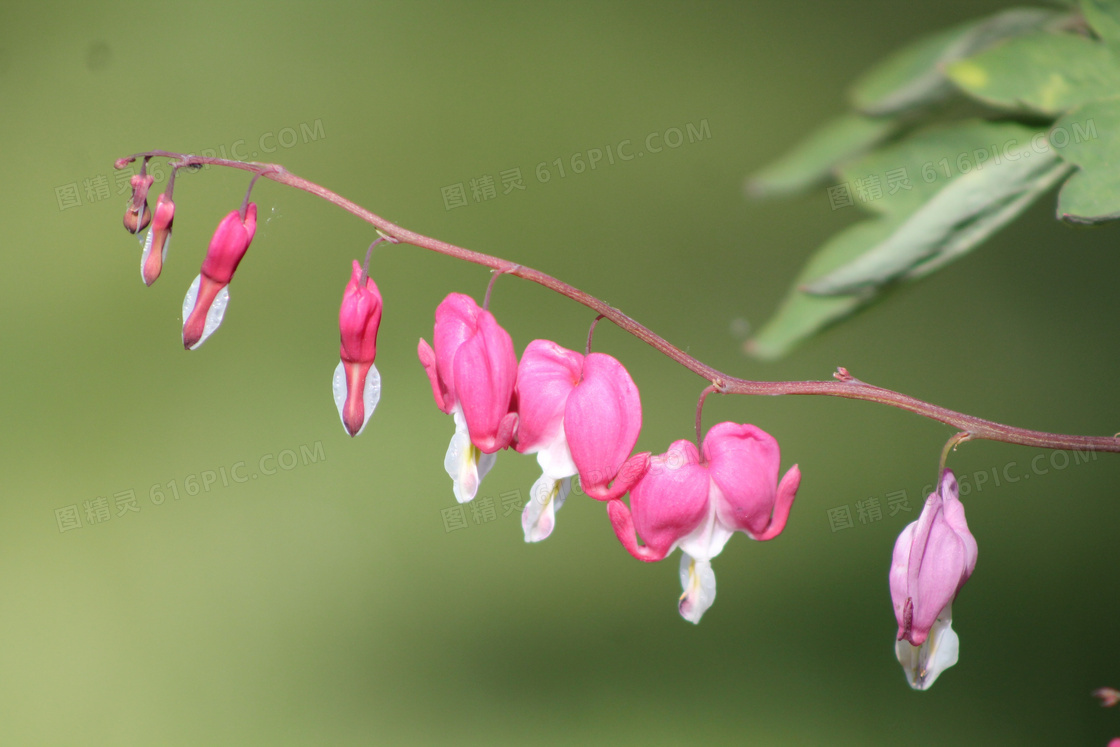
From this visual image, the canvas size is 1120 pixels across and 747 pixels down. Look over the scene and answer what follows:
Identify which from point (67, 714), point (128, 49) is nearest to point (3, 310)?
point (128, 49)

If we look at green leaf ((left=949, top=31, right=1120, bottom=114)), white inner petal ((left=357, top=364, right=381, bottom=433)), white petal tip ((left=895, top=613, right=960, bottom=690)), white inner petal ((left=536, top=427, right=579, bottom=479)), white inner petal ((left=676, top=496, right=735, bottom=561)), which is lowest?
white petal tip ((left=895, top=613, right=960, bottom=690))

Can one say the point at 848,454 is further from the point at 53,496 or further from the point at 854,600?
the point at 53,496

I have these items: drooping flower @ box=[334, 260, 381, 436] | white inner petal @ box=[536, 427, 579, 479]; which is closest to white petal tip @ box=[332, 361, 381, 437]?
drooping flower @ box=[334, 260, 381, 436]

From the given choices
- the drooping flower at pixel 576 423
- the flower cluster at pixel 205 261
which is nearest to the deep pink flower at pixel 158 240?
the flower cluster at pixel 205 261

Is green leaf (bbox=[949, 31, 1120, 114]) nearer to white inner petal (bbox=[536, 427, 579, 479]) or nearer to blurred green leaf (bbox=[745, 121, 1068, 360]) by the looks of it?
blurred green leaf (bbox=[745, 121, 1068, 360])

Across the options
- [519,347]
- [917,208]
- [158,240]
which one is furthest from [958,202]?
[519,347]

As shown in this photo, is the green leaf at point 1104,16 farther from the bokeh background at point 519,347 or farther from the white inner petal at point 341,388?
the bokeh background at point 519,347
